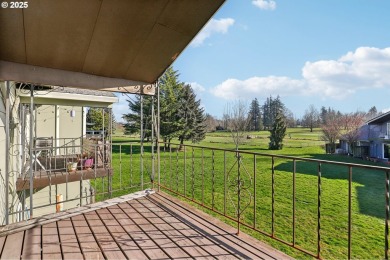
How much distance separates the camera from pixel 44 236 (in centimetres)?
248

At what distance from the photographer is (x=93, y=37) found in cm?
253

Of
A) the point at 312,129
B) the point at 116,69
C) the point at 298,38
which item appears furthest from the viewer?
the point at 312,129

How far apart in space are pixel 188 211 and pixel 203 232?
2.28 feet

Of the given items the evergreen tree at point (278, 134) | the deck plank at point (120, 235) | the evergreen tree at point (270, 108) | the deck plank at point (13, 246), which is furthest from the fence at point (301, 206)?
the evergreen tree at point (270, 108)

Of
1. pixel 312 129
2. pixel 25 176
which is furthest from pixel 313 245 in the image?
pixel 312 129

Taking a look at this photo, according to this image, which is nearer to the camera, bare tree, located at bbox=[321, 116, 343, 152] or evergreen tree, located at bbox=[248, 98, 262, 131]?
bare tree, located at bbox=[321, 116, 343, 152]

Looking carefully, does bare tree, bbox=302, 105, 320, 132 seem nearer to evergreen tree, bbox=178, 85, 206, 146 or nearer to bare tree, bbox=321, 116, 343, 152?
bare tree, bbox=321, 116, 343, 152

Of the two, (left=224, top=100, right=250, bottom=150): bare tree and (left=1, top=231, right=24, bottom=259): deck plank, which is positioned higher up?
(left=224, top=100, right=250, bottom=150): bare tree

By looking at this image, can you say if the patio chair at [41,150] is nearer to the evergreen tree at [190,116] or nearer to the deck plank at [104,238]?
the deck plank at [104,238]

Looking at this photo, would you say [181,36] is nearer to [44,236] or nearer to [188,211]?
[188,211]

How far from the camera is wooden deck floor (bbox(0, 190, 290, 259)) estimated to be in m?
2.13

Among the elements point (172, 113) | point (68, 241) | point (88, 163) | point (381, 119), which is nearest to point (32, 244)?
point (68, 241)

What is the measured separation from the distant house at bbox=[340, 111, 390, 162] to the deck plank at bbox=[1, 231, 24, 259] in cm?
2739

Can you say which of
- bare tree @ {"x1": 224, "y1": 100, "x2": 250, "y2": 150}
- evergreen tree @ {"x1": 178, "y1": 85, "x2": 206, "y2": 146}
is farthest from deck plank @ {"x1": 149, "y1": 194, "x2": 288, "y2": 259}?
bare tree @ {"x1": 224, "y1": 100, "x2": 250, "y2": 150}
